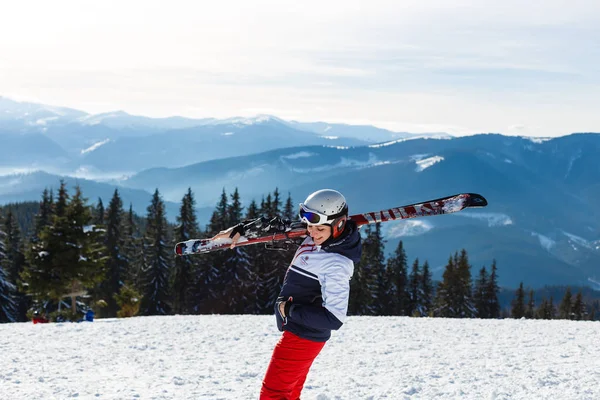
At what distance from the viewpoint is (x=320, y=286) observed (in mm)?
4887

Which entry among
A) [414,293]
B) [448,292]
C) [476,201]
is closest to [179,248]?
[476,201]

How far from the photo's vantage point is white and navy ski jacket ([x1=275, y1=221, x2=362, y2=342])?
15.5 ft

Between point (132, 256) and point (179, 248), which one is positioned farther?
point (132, 256)

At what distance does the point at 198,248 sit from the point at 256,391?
373 centimetres

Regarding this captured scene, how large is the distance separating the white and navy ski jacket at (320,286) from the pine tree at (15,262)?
4650cm

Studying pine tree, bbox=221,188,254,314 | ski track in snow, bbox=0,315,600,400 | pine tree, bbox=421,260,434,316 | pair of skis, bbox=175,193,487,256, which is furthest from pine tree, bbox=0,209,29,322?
pair of skis, bbox=175,193,487,256

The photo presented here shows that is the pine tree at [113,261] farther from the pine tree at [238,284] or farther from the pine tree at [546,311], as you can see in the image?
the pine tree at [546,311]

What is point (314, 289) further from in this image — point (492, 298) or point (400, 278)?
point (492, 298)

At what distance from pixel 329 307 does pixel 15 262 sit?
5286cm

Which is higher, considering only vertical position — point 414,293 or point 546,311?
point 414,293

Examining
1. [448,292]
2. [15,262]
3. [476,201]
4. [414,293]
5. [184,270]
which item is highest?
[476,201]

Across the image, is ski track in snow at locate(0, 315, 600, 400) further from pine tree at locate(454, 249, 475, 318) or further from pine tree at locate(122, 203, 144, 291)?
pine tree at locate(454, 249, 475, 318)

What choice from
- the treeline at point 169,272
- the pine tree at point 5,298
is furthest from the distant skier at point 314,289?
the pine tree at point 5,298

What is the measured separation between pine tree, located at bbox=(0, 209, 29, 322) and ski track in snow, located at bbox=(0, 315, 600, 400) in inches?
1372
